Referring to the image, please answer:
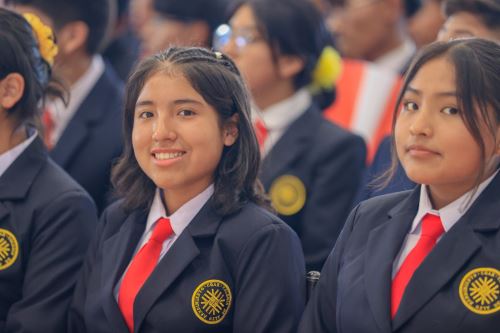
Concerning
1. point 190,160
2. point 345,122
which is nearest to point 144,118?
point 190,160

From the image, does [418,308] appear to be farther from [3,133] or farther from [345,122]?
[345,122]

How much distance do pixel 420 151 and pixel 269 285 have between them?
55 cm

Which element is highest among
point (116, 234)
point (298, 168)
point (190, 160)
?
point (190, 160)

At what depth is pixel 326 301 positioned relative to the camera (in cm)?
278

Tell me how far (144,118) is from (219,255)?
0.45 meters

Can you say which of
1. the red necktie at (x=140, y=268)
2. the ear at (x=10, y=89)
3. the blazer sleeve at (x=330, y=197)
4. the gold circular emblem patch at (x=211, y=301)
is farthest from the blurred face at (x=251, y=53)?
the gold circular emblem patch at (x=211, y=301)

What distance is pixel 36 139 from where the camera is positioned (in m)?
3.31

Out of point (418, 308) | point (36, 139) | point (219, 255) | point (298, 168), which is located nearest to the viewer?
point (418, 308)

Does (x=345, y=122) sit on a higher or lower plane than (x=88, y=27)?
lower

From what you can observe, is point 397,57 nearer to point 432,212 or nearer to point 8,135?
point 8,135

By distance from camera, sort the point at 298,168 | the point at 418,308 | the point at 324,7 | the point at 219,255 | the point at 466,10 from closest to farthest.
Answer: the point at 418,308 → the point at 219,255 → the point at 466,10 → the point at 298,168 → the point at 324,7

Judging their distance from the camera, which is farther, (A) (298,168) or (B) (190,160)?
(A) (298,168)

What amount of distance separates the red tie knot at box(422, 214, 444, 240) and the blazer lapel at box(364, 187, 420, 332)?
5 cm

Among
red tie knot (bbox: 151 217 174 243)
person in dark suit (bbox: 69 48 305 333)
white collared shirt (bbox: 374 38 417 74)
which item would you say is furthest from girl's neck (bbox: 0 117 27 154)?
white collared shirt (bbox: 374 38 417 74)
